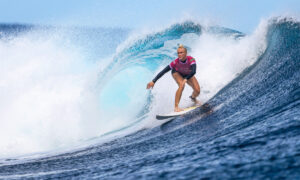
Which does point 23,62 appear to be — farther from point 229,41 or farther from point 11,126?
point 229,41

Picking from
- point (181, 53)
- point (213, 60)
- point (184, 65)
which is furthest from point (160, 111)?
point (213, 60)

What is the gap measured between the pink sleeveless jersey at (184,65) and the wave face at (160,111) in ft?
2.26

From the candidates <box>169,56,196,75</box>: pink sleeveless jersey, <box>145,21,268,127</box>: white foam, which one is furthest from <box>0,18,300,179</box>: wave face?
<box>169,56,196,75</box>: pink sleeveless jersey

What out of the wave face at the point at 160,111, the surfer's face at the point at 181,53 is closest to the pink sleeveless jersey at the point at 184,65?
the surfer's face at the point at 181,53

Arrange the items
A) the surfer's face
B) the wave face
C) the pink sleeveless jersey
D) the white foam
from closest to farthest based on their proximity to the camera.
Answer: the wave face
the surfer's face
the pink sleeveless jersey
the white foam

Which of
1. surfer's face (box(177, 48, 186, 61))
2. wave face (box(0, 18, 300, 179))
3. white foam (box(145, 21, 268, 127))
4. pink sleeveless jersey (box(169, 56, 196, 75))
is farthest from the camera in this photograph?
white foam (box(145, 21, 268, 127))

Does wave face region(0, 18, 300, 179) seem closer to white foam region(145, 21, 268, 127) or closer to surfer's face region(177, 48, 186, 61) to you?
white foam region(145, 21, 268, 127)

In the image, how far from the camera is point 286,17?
8703 mm

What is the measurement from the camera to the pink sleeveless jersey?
492 centimetres

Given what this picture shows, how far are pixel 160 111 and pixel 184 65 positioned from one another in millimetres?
1691

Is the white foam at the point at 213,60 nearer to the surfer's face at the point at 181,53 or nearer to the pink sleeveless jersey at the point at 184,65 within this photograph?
the pink sleeveless jersey at the point at 184,65

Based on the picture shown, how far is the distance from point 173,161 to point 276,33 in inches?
290

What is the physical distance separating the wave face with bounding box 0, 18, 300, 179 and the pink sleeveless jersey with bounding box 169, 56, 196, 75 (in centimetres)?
69

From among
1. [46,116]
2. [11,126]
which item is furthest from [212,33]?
[11,126]
